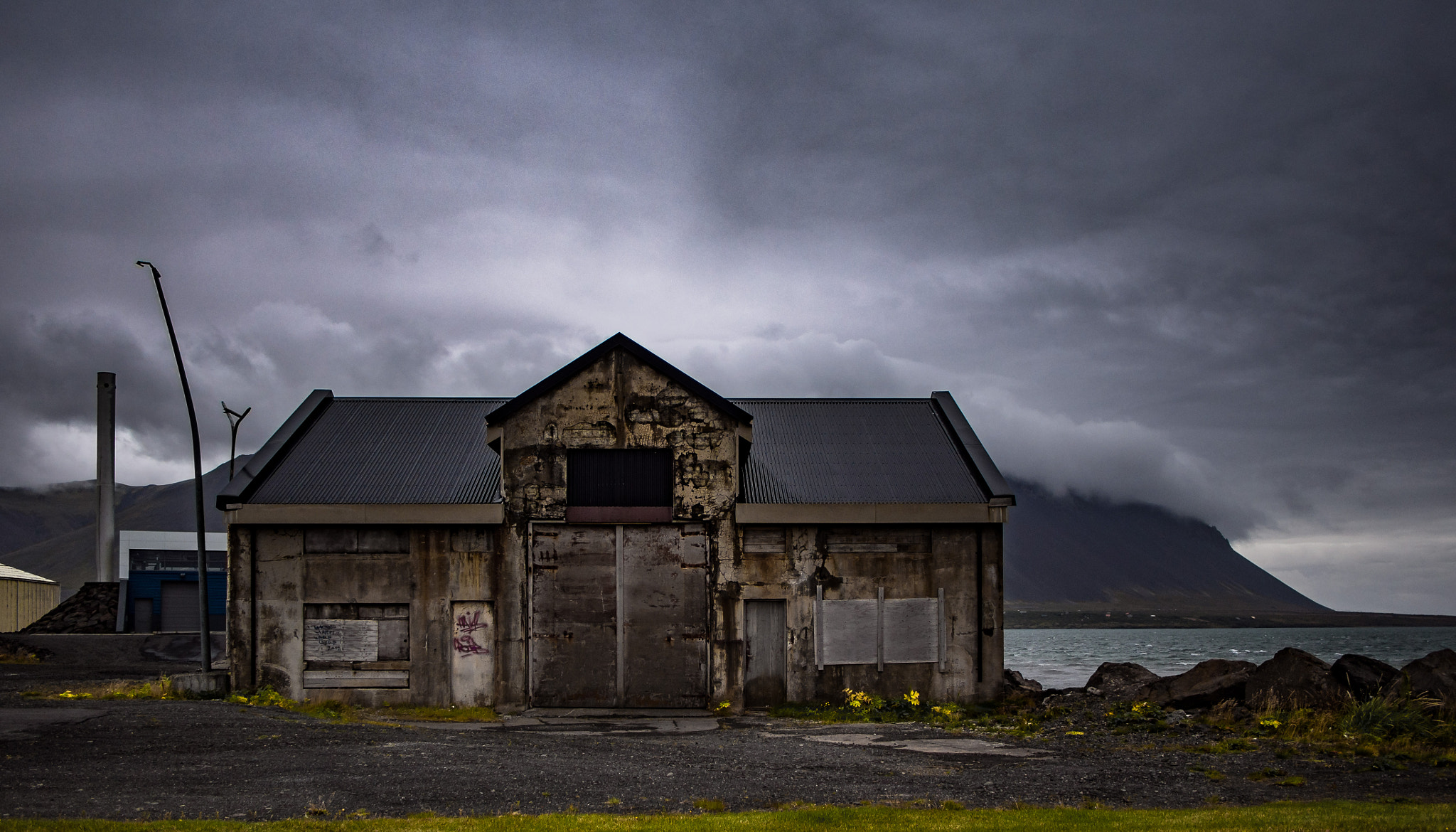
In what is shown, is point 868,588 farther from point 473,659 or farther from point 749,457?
point 473,659

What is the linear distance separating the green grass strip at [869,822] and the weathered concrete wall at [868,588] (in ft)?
35.2

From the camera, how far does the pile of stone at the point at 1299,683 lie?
18.0m

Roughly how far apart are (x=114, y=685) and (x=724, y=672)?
44.3 ft

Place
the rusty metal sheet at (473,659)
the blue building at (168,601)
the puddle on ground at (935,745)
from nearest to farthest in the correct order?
the puddle on ground at (935,745)
the rusty metal sheet at (473,659)
the blue building at (168,601)

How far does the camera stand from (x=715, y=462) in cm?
2138

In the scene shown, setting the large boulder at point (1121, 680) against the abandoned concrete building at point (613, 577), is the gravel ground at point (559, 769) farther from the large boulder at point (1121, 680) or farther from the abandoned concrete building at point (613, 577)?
the large boulder at point (1121, 680)

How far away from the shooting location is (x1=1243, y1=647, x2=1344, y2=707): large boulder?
18109mm

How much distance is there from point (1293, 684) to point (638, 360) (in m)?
13.7

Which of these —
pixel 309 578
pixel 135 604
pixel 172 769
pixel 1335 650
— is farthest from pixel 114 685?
pixel 1335 650

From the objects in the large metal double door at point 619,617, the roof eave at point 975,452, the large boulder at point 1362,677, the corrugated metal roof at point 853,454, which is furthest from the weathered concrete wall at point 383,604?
the large boulder at point 1362,677

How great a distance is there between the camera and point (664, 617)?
21.0 meters

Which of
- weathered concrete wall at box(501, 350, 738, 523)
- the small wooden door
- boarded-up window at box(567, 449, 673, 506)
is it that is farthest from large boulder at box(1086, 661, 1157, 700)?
boarded-up window at box(567, 449, 673, 506)

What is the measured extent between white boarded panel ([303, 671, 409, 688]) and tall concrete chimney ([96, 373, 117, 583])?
3855cm

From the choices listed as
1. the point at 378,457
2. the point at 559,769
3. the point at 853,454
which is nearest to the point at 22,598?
the point at 378,457
